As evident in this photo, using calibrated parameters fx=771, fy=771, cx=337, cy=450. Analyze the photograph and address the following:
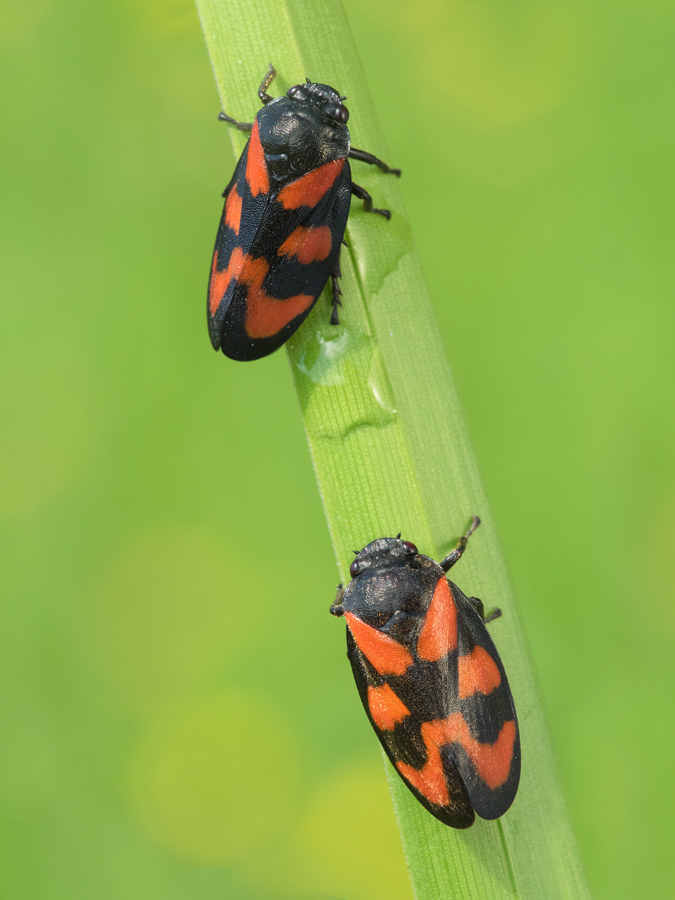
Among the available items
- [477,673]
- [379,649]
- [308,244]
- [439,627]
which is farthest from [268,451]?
[477,673]

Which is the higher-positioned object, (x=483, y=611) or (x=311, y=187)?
(x=311, y=187)

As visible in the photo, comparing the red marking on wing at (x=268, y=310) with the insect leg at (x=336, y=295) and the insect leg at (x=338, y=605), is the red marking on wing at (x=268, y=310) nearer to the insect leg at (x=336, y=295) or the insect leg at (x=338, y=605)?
the insect leg at (x=336, y=295)

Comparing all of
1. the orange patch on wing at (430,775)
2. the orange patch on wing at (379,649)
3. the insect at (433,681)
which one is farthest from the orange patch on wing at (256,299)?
the orange patch on wing at (430,775)

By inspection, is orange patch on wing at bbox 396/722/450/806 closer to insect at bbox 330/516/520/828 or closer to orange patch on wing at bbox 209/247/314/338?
insect at bbox 330/516/520/828

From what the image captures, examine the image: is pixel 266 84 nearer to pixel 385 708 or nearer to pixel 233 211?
pixel 233 211

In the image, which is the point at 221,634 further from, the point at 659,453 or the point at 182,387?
the point at 659,453

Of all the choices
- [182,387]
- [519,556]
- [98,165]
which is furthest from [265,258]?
[98,165]
